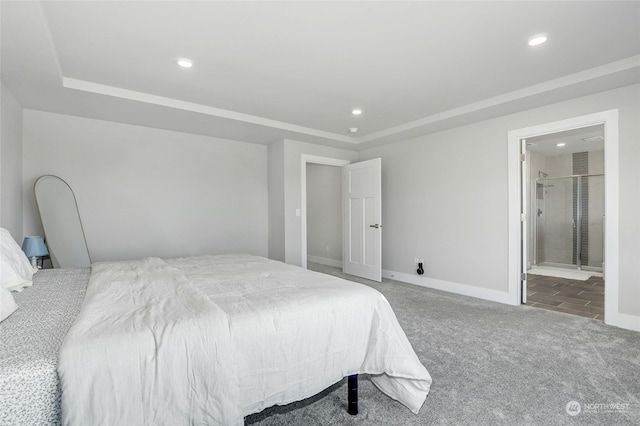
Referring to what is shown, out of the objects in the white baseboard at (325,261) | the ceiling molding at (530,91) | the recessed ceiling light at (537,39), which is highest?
the recessed ceiling light at (537,39)

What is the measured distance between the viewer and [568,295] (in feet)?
13.9

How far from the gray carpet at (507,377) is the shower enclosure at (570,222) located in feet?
12.6

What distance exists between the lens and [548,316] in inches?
132

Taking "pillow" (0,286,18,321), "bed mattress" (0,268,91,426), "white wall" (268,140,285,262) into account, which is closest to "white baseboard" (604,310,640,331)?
"white wall" (268,140,285,262)

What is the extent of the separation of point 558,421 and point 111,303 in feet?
7.76

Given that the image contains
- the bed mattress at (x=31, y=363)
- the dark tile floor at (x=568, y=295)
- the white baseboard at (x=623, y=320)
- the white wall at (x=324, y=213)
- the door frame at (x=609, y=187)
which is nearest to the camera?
the bed mattress at (x=31, y=363)

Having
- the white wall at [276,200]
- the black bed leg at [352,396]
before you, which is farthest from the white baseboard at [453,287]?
the black bed leg at [352,396]

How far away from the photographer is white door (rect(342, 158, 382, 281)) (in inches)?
196

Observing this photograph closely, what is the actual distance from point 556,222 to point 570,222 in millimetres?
251

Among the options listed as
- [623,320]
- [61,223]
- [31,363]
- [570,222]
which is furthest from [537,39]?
[570,222]

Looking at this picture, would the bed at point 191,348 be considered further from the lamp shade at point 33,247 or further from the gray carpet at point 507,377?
the lamp shade at point 33,247

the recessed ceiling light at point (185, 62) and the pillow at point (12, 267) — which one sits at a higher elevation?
the recessed ceiling light at point (185, 62)

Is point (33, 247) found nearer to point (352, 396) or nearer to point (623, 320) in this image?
point (352, 396)

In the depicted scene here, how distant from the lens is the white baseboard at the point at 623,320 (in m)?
2.96
